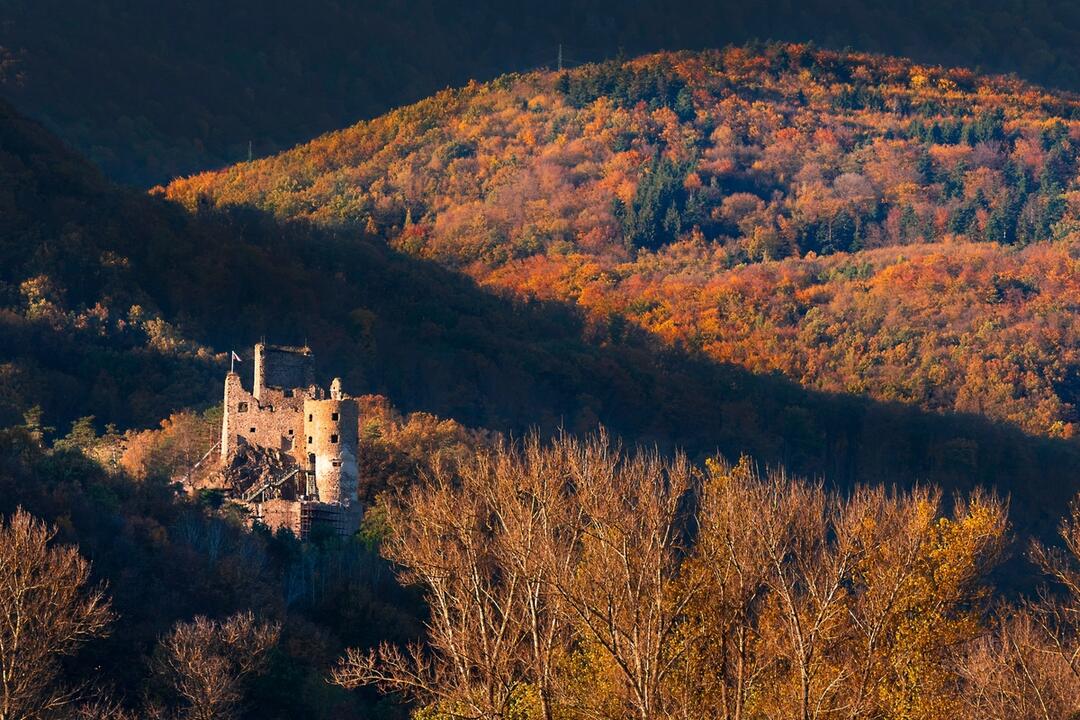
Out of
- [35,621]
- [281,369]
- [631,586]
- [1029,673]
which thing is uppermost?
[281,369]

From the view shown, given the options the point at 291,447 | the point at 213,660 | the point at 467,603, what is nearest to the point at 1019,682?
the point at 467,603

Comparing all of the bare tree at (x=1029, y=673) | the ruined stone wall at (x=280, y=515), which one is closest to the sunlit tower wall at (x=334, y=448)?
the ruined stone wall at (x=280, y=515)

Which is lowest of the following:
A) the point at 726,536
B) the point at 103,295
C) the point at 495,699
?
the point at 495,699

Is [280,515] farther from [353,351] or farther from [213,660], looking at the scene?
[353,351]

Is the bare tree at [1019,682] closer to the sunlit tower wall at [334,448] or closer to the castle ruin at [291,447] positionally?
the castle ruin at [291,447]

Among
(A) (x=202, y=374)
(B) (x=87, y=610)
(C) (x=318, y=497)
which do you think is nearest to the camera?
(B) (x=87, y=610)

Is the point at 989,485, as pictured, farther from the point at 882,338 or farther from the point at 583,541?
the point at 583,541

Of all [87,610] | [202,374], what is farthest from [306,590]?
[202,374]

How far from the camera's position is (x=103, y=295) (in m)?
124

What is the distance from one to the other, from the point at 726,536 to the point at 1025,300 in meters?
143

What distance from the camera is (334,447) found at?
8844 centimetres

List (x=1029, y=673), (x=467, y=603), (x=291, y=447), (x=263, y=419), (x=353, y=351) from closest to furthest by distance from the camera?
1. (x=467, y=603)
2. (x=1029, y=673)
3. (x=291, y=447)
4. (x=263, y=419)
5. (x=353, y=351)

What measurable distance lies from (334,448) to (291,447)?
3.55 metres

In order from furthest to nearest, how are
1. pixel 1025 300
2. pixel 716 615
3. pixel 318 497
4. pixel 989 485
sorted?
1. pixel 1025 300
2. pixel 989 485
3. pixel 318 497
4. pixel 716 615
